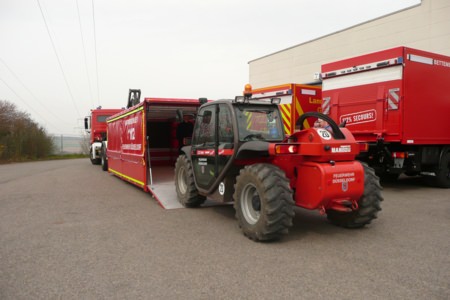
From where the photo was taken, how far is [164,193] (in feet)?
27.0

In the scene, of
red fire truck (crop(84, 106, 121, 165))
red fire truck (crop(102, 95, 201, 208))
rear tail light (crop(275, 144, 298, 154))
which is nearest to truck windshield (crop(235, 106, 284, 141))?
rear tail light (crop(275, 144, 298, 154))

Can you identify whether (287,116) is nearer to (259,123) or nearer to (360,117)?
(360,117)

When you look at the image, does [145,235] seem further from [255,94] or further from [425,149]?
[255,94]

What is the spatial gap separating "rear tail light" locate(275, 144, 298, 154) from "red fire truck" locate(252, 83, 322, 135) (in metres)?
6.30

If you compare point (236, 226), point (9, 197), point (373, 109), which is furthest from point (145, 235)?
point (373, 109)

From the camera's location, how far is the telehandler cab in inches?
188

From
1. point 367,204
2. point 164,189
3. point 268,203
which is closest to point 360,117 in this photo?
point 367,204

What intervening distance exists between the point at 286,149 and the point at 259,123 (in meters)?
1.29

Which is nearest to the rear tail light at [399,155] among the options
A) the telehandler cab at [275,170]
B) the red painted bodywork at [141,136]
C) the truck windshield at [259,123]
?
the telehandler cab at [275,170]

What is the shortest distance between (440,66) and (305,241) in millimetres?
6957

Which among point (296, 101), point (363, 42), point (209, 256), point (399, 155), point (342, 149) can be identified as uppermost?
point (363, 42)

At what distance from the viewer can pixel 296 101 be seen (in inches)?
448

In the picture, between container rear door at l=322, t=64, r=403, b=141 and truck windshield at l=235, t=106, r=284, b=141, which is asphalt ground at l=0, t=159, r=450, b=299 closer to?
truck windshield at l=235, t=106, r=284, b=141

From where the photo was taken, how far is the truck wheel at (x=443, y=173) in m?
9.67
